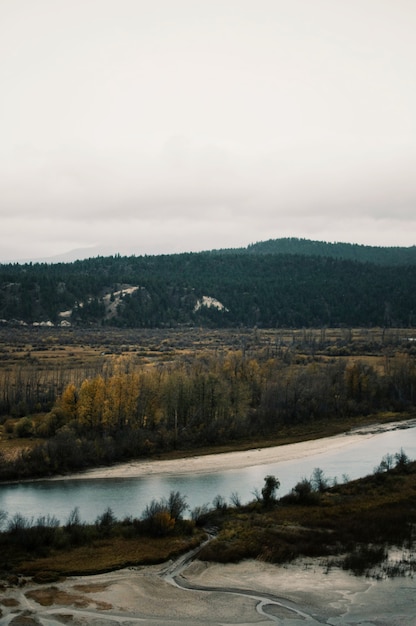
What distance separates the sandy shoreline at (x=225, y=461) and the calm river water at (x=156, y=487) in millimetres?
726

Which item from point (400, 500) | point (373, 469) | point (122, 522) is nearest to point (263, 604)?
point (122, 522)

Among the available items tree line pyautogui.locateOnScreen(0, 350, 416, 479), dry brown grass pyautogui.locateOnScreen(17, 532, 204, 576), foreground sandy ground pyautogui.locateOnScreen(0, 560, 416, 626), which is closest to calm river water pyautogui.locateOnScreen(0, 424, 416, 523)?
tree line pyautogui.locateOnScreen(0, 350, 416, 479)

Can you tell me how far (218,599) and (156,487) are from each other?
21637 millimetres

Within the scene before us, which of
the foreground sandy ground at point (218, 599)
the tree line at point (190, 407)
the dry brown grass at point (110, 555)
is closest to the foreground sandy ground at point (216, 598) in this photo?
Answer: the foreground sandy ground at point (218, 599)

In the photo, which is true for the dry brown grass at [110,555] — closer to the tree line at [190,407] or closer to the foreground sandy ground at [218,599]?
the foreground sandy ground at [218,599]

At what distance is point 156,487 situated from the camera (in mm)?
51281

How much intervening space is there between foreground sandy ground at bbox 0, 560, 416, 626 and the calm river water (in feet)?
37.3

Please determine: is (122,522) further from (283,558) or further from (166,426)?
(166,426)

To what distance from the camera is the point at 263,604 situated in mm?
29406

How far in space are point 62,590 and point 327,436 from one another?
45398 millimetres

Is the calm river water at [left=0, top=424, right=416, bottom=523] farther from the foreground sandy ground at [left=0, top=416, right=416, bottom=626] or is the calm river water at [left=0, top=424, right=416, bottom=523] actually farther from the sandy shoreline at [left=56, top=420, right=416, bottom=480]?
the foreground sandy ground at [left=0, top=416, right=416, bottom=626]

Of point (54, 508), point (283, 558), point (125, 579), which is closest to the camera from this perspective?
point (125, 579)

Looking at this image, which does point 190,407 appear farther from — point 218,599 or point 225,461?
point 218,599

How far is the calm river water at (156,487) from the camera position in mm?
45250
